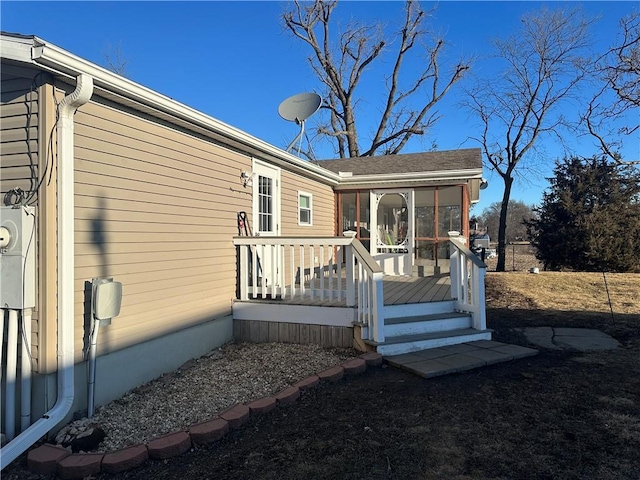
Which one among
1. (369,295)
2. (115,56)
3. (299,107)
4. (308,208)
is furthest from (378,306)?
(115,56)

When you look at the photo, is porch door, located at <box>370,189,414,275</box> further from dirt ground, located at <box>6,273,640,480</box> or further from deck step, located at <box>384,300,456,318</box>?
dirt ground, located at <box>6,273,640,480</box>

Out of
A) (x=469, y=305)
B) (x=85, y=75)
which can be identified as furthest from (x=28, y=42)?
(x=469, y=305)

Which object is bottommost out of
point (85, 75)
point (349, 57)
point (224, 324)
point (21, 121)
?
point (224, 324)

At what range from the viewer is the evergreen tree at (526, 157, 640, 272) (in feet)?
43.9

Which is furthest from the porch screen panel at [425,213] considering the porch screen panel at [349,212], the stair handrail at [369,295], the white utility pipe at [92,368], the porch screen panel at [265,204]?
the white utility pipe at [92,368]

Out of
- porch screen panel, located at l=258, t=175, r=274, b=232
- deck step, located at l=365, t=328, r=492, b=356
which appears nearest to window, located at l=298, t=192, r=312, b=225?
porch screen panel, located at l=258, t=175, r=274, b=232

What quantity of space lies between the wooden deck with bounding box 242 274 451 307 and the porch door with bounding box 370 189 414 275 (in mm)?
951

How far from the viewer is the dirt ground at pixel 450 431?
7.77ft

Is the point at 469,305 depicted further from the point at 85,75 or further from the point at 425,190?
the point at 85,75

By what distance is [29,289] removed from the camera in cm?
295

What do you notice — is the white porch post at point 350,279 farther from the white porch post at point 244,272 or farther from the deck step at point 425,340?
the white porch post at point 244,272

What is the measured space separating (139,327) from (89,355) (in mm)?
665

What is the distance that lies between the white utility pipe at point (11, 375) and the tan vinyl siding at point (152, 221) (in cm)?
41

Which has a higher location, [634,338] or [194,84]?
[194,84]
